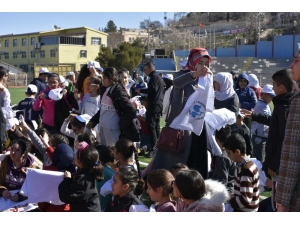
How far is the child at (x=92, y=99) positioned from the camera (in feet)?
22.3

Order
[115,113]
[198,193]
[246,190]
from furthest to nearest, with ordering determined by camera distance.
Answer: [115,113]
[246,190]
[198,193]

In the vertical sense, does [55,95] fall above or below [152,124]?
above

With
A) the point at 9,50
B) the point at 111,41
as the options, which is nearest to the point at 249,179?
the point at 9,50

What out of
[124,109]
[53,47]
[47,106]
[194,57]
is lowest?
[47,106]

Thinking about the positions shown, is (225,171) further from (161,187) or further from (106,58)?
(106,58)

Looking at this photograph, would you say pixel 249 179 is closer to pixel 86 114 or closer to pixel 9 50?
pixel 86 114

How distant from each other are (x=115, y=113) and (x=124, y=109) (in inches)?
8.3

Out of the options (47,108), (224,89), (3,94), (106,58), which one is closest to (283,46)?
(106,58)

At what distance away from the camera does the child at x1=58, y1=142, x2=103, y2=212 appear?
402 cm

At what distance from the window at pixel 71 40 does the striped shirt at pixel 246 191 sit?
2383 inches

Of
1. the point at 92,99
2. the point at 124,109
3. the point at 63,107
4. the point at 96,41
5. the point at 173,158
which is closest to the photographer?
the point at 173,158

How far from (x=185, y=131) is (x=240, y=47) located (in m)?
55.3

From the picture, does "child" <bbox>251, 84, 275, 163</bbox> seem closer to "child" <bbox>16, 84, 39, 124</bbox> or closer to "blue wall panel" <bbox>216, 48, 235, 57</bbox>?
"child" <bbox>16, 84, 39, 124</bbox>

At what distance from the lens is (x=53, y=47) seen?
203 feet
